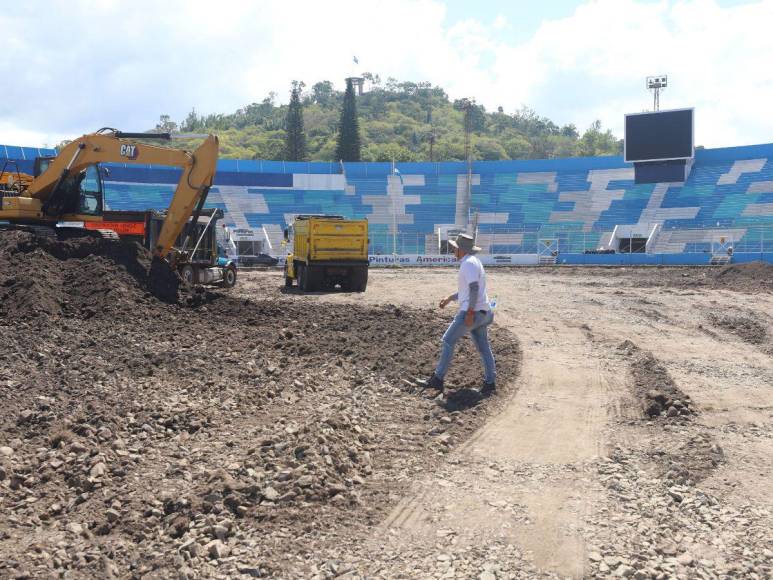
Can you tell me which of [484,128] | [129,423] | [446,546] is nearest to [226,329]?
Answer: [129,423]

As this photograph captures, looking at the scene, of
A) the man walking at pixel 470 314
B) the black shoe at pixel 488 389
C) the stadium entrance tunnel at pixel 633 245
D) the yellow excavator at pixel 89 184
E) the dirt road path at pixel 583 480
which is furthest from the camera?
the stadium entrance tunnel at pixel 633 245

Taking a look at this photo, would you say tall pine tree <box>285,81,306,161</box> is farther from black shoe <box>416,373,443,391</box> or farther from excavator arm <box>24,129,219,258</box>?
black shoe <box>416,373,443,391</box>

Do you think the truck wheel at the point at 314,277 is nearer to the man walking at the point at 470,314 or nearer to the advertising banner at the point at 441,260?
the man walking at the point at 470,314

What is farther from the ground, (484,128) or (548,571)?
(484,128)

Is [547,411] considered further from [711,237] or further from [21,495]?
[711,237]

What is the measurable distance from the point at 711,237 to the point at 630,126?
10.1 metres

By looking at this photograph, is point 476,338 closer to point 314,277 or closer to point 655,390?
point 655,390

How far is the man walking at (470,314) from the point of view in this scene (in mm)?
8266

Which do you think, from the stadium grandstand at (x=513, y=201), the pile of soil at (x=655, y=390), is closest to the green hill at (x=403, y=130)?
the stadium grandstand at (x=513, y=201)

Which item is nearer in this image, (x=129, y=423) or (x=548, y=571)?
(x=548, y=571)

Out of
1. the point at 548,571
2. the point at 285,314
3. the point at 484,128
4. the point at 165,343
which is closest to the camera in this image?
the point at 548,571

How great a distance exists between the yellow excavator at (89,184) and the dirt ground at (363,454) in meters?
4.99

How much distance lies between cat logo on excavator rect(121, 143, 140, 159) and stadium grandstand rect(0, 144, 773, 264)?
3149 cm

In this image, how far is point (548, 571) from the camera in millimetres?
4234
